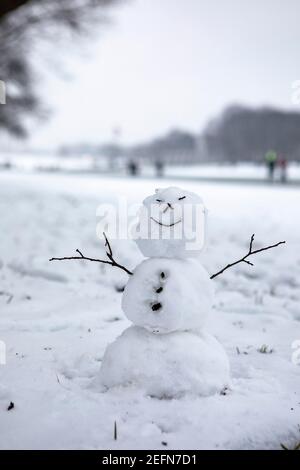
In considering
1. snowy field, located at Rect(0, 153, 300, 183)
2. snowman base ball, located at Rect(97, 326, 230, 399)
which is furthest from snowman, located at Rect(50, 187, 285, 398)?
snowy field, located at Rect(0, 153, 300, 183)

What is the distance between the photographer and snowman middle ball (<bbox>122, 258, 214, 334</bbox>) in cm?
226

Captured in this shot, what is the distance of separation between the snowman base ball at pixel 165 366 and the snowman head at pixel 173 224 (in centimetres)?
50

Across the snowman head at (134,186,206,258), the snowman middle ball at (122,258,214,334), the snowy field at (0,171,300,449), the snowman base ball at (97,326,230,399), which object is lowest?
the snowy field at (0,171,300,449)

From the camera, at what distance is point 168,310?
2246 millimetres

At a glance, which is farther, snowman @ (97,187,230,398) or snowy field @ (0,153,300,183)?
snowy field @ (0,153,300,183)

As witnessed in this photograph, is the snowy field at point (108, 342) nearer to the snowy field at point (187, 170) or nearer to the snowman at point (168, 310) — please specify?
the snowman at point (168, 310)

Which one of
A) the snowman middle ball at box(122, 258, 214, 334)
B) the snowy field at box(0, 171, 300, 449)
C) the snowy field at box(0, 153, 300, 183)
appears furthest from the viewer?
the snowy field at box(0, 153, 300, 183)

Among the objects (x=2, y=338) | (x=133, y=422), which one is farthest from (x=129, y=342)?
(x=2, y=338)

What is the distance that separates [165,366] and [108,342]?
1.02 metres

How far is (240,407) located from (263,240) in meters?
4.87

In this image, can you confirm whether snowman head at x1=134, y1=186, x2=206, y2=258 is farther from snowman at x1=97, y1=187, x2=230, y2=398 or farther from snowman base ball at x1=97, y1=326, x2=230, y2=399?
snowman base ball at x1=97, y1=326, x2=230, y2=399

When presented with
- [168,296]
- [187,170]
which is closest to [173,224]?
[168,296]

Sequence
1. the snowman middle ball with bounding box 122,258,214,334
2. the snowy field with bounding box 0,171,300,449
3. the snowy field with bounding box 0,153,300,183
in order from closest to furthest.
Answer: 1. the snowy field with bounding box 0,171,300,449
2. the snowman middle ball with bounding box 122,258,214,334
3. the snowy field with bounding box 0,153,300,183

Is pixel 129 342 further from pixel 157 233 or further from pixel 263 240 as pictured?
pixel 263 240
